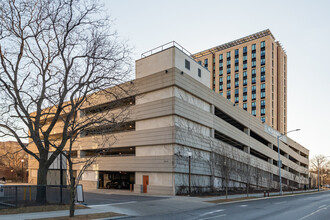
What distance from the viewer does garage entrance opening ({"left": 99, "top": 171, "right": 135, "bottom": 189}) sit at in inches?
1853

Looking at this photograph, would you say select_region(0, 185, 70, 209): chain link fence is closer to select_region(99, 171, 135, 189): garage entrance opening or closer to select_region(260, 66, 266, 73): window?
select_region(99, 171, 135, 189): garage entrance opening

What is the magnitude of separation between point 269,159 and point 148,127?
37.5m

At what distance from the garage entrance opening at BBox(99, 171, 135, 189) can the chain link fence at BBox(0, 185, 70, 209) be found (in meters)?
27.1

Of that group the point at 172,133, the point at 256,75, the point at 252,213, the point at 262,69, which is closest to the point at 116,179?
the point at 172,133

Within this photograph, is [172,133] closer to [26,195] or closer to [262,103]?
[26,195]

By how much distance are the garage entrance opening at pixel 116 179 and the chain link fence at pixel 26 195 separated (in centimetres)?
2711

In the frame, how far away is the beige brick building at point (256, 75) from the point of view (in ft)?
305

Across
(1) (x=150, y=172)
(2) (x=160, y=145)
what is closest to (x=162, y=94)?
(2) (x=160, y=145)

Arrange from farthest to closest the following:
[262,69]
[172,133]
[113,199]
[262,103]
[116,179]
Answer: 1. [262,69]
2. [262,103]
3. [116,179]
4. [172,133]
5. [113,199]

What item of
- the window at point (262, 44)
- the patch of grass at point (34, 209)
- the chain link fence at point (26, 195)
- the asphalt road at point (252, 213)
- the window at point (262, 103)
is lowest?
the asphalt road at point (252, 213)

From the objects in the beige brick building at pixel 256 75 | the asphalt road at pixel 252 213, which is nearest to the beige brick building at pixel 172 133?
the asphalt road at pixel 252 213

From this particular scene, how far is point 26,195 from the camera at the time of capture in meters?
18.9

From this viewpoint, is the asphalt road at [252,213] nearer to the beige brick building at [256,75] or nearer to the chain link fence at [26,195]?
the chain link fence at [26,195]

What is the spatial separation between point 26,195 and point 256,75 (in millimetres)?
87728
